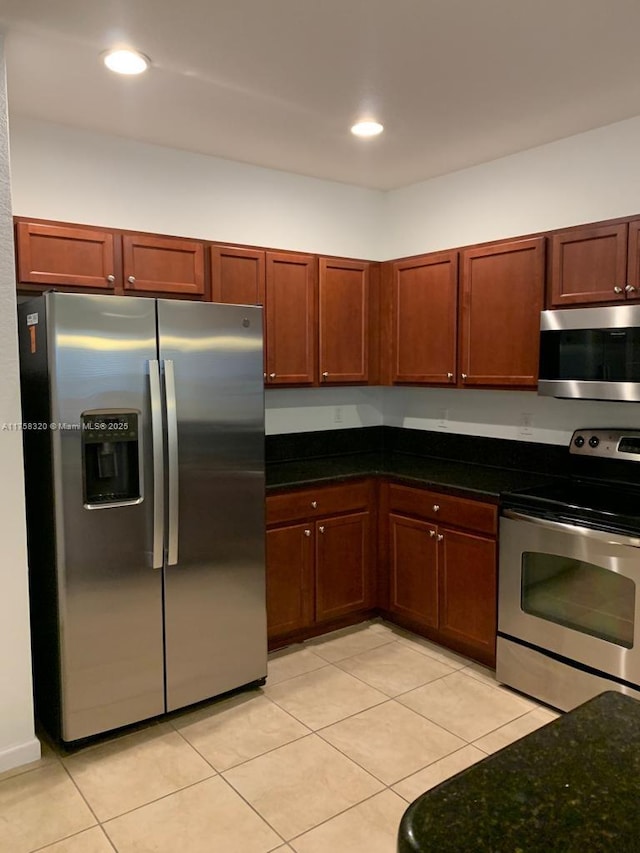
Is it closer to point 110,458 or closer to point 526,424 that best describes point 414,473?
point 526,424

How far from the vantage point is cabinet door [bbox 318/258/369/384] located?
3689mm

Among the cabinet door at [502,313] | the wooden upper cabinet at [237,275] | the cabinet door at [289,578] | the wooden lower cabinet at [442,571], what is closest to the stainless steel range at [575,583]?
the wooden lower cabinet at [442,571]

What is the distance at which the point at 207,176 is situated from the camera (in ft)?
11.2

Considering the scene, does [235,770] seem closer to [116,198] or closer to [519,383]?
[519,383]

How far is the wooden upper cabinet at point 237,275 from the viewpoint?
3.30 m

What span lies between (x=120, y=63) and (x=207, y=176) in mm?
1095

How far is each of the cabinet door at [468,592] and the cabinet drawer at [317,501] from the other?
19.8 inches

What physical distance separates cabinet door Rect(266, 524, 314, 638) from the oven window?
109 centimetres

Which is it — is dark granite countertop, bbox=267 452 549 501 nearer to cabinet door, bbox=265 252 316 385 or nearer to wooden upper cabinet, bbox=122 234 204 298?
cabinet door, bbox=265 252 316 385

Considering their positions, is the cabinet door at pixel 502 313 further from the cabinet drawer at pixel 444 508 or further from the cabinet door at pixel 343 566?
the cabinet door at pixel 343 566

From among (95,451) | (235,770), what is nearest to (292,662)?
(235,770)

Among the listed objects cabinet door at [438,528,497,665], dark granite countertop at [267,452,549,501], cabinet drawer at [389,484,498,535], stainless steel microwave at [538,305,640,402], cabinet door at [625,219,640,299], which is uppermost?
cabinet door at [625,219,640,299]

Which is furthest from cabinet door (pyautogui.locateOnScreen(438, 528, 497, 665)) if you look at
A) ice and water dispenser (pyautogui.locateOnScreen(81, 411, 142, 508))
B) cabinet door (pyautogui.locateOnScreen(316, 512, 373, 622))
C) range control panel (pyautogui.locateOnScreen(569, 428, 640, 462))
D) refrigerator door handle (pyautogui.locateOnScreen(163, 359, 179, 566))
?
ice and water dispenser (pyautogui.locateOnScreen(81, 411, 142, 508))

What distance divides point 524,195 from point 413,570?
2.05m
